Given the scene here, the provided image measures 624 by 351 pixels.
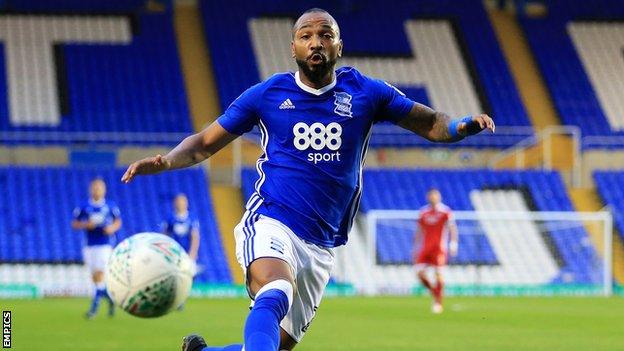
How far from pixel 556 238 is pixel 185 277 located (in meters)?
20.9

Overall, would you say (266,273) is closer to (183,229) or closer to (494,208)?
(183,229)

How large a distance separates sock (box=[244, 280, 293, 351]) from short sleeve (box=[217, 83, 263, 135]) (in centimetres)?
112

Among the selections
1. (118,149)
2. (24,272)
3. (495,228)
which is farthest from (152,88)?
(495,228)

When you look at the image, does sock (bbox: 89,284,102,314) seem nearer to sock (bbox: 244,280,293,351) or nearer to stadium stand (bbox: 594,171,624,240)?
sock (bbox: 244,280,293,351)

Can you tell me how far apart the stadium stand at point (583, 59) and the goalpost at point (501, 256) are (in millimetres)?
5357

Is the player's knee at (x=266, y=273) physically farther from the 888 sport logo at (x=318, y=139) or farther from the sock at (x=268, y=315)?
the 888 sport logo at (x=318, y=139)

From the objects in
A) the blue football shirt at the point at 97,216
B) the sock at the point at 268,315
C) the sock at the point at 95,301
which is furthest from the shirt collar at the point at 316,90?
the blue football shirt at the point at 97,216

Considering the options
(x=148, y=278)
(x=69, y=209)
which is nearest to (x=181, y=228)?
(x=69, y=209)

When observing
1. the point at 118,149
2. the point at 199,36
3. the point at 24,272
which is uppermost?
the point at 199,36

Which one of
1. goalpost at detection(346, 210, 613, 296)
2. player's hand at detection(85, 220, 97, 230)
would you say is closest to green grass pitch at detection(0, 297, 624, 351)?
player's hand at detection(85, 220, 97, 230)

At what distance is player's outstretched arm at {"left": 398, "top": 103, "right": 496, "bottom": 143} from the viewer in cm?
688

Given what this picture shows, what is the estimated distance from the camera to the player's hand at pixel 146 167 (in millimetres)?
6691

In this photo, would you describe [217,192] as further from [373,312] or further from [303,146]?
[303,146]

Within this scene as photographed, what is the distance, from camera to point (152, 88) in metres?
31.9
